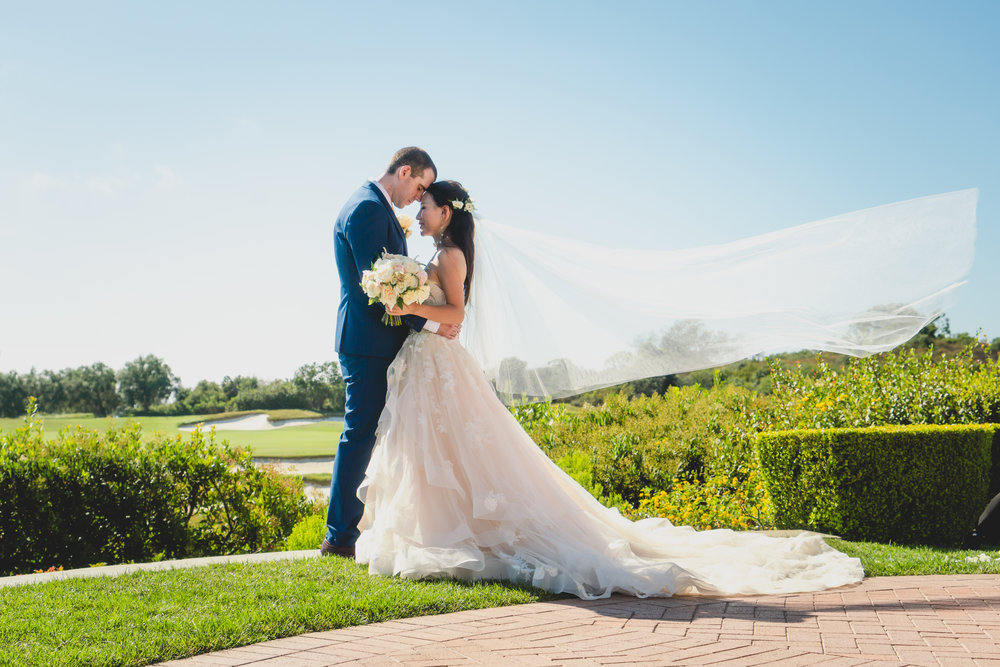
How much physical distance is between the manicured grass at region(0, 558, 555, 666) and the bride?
283 mm

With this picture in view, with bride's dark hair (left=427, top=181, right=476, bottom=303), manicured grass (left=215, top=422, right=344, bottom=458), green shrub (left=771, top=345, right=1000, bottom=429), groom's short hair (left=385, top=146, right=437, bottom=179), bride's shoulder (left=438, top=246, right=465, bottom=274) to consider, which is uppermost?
groom's short hair (left=385, top=146, right=437, bottom=179)

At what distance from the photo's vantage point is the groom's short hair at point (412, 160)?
5.13m

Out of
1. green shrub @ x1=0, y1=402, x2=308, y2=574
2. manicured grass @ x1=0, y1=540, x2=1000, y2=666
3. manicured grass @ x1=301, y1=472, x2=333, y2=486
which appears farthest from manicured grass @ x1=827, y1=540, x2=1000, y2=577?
manicured grass @ x1=301, y1=472, x2=333, y2=486

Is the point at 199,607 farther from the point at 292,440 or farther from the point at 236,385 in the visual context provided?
the point at 236,385

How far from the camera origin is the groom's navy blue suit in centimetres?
495

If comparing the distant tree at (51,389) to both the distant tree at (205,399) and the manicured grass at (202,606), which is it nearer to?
the distant tree at (205,399)

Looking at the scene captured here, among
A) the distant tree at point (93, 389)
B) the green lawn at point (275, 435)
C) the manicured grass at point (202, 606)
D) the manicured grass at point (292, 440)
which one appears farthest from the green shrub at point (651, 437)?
the distant tree at point (93, 389)

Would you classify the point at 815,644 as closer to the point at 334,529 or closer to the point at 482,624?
the point at 482,624

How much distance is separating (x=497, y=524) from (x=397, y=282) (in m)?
1.71

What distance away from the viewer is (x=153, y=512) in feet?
22.4

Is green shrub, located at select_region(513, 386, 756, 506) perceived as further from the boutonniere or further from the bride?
the boutonniere

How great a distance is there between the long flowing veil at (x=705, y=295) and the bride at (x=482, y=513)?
51 cm

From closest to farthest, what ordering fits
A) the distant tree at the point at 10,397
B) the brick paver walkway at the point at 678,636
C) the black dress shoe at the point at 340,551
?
the brick paver walkway at the point at 678,636 → the black dress shoe at the point at 340,551 → the distant tree at the point at 10,397

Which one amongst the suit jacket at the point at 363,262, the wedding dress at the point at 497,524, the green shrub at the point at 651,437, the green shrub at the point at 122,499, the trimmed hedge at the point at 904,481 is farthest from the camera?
the green shrub at the point at 651,437
